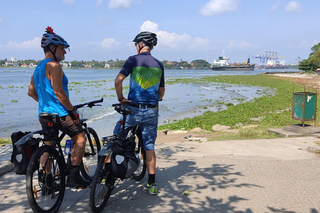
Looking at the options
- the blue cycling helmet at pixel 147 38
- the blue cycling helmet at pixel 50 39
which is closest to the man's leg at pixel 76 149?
the blue cycling helmet at pixel 50 39

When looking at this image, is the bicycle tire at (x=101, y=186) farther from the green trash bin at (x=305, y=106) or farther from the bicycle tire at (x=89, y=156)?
the green trash bin at (x=305, y=106)

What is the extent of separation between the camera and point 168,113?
22641mm

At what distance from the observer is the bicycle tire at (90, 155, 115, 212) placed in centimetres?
346

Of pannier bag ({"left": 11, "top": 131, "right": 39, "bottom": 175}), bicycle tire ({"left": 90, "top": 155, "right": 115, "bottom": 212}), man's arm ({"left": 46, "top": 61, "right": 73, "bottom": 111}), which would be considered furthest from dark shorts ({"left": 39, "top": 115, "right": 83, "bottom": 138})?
bicycle tire ({"left": 90, "top": 155, "right": 115, "bottom": 212})

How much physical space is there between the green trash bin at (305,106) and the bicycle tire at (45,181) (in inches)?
292

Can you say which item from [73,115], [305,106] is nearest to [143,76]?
[73,115]

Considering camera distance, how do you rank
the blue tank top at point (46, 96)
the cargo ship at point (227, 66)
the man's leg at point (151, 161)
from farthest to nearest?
the cargo ship at point (227, 66) < the man's leg at point (151, 161) < the blue tank top at point (46, 96)

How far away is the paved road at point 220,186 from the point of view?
3873 mm

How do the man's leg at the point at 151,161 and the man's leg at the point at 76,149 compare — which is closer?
the man's leg at the point at 76,149

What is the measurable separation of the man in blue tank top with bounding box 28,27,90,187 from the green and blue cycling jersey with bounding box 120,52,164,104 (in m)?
0.80

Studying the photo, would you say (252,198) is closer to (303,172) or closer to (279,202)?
(279,202)

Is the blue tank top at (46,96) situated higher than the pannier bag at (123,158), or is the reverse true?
the blue tank top at (46,96)

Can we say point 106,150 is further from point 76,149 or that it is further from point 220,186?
point 220,186

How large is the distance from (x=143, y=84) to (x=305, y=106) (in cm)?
653
